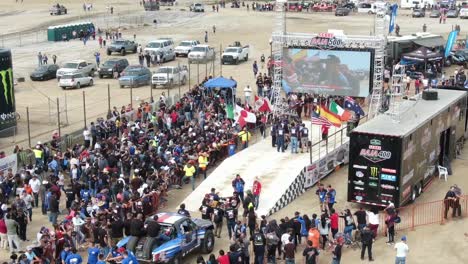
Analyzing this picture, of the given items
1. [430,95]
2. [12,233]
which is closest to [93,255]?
[12,233]

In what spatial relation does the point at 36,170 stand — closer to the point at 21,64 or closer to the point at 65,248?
the point at 65,248

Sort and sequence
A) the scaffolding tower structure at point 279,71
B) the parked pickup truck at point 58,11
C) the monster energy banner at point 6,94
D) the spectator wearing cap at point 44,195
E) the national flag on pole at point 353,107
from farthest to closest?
the parked pickup truck at point 58,11 → the scaffolding tower structure at point 279,71 → the monster energy banner at point 6,94 → the national flag on pole at point 353,107 → the spectator wearing cap at point 44,195

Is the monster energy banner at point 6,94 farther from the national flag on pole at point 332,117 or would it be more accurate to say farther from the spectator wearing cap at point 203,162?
the national flag on pole at point 332,117

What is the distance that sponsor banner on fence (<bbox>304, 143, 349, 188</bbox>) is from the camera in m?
25.7

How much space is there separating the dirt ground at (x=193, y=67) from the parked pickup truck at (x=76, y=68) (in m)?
0.92

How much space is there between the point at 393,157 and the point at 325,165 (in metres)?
5.14

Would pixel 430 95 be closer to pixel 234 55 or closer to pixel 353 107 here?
pixel 353 107

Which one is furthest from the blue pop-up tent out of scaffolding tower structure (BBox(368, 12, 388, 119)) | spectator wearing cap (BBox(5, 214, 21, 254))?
spectator wearing cap (BBox(5, 214, 21, 254))

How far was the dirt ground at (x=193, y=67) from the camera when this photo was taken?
20.5 meters

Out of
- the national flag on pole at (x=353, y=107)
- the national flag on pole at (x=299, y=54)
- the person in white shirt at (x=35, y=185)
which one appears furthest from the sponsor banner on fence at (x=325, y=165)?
the person in white shirt at (x=35, y=185)

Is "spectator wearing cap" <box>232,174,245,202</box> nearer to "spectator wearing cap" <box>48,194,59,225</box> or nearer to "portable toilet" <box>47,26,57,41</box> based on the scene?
"spectator wearing cap" <box>48,194,59,225</box>

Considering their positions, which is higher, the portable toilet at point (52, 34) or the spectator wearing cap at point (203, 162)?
the portable toilet at point (52, 34)

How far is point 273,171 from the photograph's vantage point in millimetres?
26016

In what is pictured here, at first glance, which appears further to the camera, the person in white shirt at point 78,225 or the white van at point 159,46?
the white van at point 159,46
